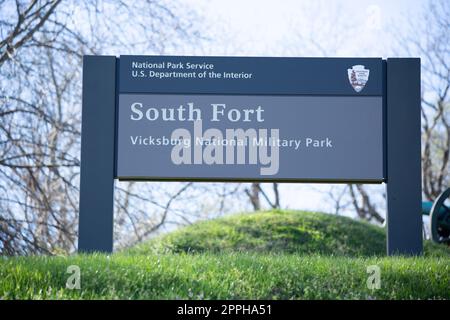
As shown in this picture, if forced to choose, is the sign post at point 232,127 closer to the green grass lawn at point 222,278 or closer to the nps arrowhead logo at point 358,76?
the nps arrowhead logo at point 358,76

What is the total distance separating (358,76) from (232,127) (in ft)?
4.66

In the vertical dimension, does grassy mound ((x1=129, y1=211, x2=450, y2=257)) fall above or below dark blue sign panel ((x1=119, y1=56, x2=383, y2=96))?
below

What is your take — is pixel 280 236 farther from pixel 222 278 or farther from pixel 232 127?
pixel 222 278

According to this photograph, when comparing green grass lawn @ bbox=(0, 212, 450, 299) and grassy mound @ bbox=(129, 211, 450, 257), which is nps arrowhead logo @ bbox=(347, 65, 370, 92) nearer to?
green grass lawn @ bbox=(0, 212, 450, 299)

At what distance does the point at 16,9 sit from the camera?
12.6m

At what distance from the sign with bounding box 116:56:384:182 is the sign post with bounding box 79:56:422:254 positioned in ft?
0.03

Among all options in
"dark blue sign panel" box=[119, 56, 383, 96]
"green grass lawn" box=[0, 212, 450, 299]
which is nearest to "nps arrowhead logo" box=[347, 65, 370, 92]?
"dark blue sign panel" box=[119, 56, 383, 96]

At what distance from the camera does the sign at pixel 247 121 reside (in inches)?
294

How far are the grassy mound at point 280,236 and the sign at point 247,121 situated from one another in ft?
9.09

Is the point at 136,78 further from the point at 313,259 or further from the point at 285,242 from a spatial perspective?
the point at 285,242

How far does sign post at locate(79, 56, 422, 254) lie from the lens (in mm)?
7469

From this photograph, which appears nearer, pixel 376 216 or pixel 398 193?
pixel 398 193

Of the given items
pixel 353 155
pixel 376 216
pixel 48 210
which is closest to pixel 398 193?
pixel 353 155

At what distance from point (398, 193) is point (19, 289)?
4059 mm
